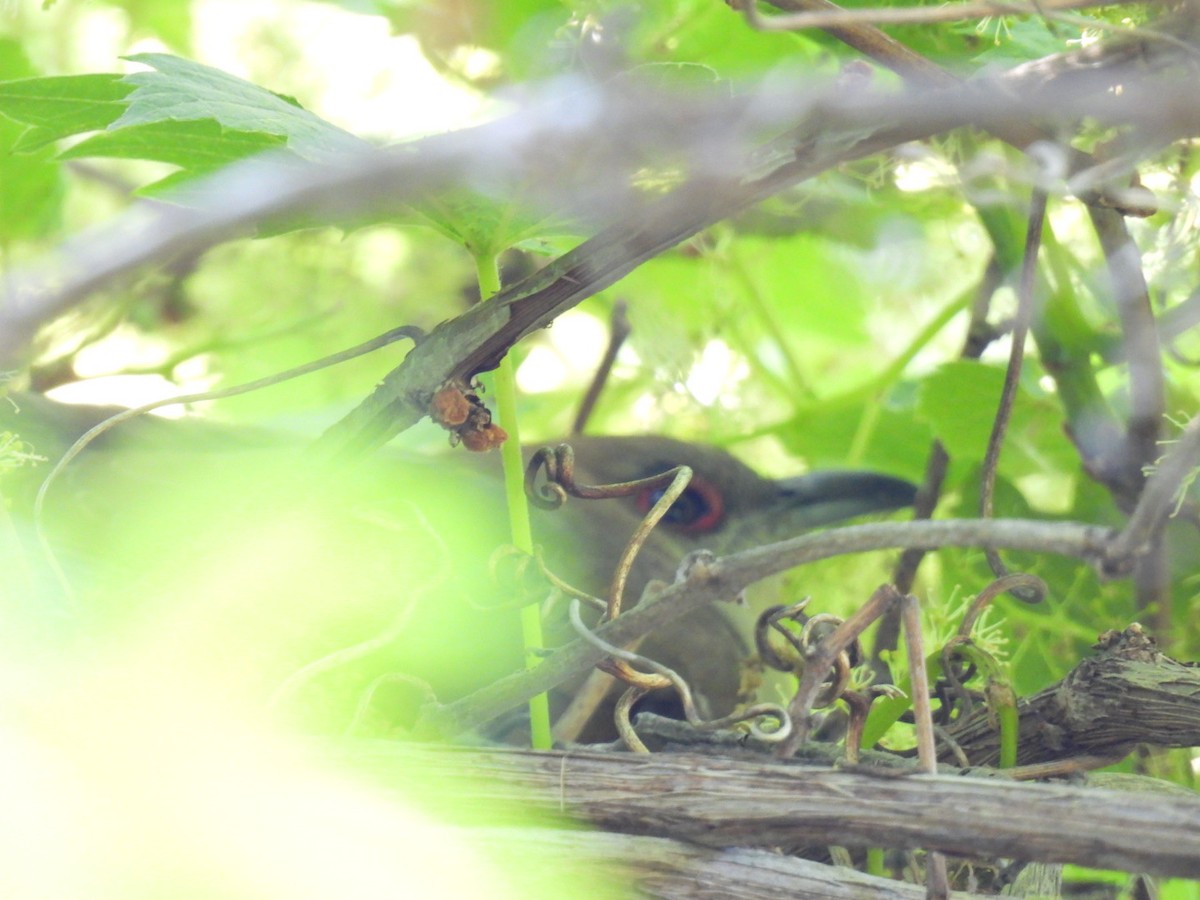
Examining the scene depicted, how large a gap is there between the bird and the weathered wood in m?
0.17

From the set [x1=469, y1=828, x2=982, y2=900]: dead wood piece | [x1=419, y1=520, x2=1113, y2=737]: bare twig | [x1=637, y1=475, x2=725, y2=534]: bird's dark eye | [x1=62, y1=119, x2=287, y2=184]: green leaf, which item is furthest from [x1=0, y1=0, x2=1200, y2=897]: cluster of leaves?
[x1=469, y1=828, x2=982, y2=900]: dead wood piece

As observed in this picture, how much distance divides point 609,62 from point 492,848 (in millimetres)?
807

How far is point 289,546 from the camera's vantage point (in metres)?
0.95

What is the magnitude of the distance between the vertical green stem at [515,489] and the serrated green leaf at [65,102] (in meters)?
0.28

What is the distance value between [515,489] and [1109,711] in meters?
0.43

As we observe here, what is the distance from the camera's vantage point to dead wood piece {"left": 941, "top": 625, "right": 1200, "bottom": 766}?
78 centimetres

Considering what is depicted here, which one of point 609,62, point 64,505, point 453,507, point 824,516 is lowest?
point 824,516

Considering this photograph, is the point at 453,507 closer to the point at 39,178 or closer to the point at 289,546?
the point at 289,546

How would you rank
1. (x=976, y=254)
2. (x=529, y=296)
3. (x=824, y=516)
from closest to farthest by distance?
(x=529, y=296), (x=976, y=254), (x=824, y=516)

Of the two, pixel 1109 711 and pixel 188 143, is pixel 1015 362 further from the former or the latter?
pixel 188 143

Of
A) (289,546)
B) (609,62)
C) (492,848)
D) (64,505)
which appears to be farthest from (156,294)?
(492,848)

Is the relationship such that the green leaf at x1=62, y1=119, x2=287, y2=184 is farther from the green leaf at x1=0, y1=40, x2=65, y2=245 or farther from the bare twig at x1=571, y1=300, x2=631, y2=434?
the bare twig at x1=571, y1=300, x2=631, y2=434

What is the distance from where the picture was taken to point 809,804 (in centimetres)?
65

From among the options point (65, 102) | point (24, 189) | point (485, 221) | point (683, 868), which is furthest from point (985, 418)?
point (24, 189)
